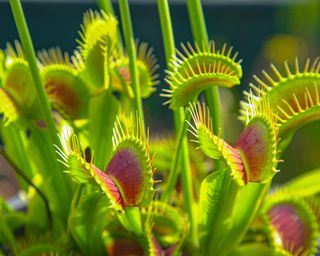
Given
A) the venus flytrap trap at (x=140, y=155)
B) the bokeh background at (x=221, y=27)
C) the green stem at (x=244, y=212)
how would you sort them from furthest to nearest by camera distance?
the bokeh background at (x=221, y=27), the green stem at (x=244, y=212), the venus flytrap trap at (x=140, y=155)

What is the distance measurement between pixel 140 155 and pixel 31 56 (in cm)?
23

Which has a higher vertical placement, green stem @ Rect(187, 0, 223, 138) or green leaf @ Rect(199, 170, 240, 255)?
green stem @ Rect(187, 0, 223, 138)

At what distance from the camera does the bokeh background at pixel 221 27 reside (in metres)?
3.01

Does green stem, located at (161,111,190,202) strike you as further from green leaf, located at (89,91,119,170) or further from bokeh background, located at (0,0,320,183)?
bokeh background, located at (0,0,320,183)

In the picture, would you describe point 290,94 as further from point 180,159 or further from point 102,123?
point 102,123

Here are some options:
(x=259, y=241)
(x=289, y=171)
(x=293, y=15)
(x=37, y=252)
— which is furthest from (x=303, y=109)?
(x=293, y=15)

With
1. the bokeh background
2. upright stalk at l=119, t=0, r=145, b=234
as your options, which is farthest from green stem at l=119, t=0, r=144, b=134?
the bokeh background

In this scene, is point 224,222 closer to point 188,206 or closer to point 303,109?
point 188,206

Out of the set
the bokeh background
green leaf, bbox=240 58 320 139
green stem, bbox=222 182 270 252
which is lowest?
green stem, bbox=222 182 270 252

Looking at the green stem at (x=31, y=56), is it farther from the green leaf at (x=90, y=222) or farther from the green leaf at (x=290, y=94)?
the green leaf at (x=290, y=94)

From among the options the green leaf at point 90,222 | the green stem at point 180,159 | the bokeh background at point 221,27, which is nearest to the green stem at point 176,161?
the green stem at point 180,159

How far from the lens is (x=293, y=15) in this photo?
10.2 feet

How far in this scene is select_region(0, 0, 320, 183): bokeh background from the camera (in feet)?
9.87

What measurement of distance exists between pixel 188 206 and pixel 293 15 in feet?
7.55
